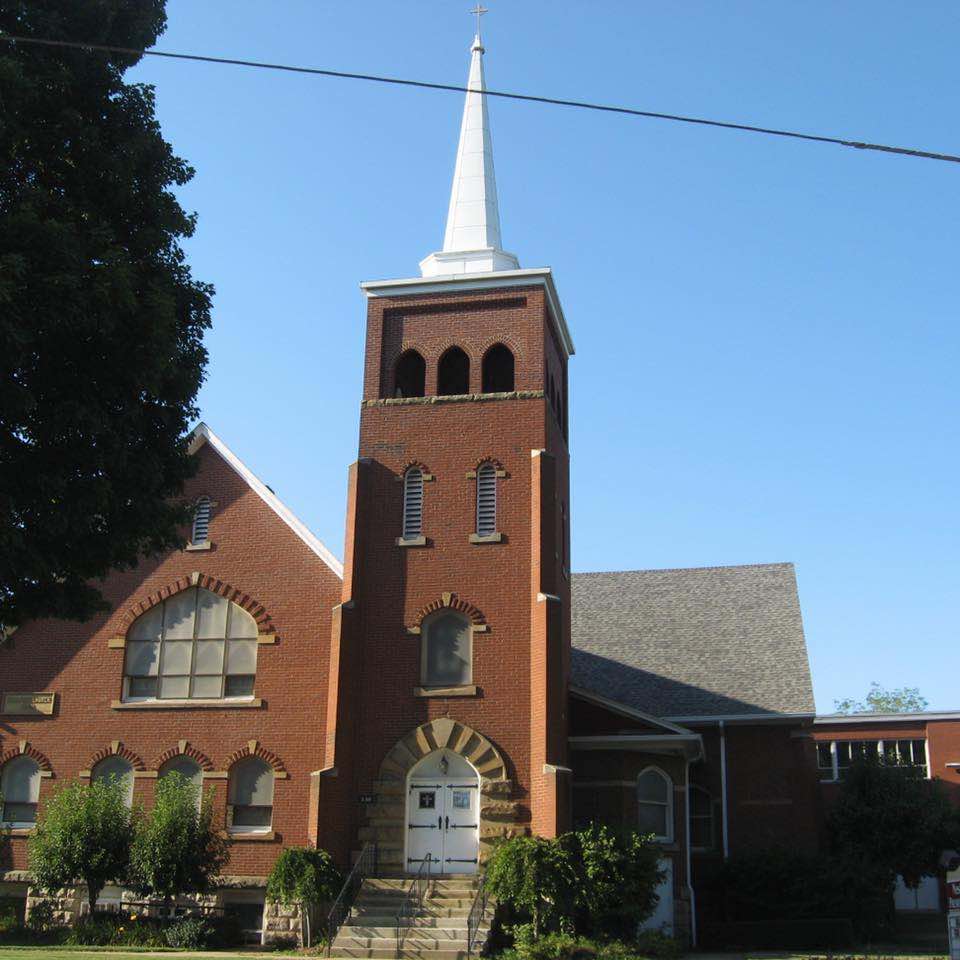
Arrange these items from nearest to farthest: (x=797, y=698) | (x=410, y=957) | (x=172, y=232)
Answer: (x=172, y=232) → (x=410, y=957) → (x=797, y=698)

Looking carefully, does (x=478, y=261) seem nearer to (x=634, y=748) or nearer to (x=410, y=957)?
(x=634, y=748)

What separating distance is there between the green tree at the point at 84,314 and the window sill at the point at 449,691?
11029 millimetres

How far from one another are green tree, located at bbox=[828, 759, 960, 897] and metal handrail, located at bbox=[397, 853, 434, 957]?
972 centimetres

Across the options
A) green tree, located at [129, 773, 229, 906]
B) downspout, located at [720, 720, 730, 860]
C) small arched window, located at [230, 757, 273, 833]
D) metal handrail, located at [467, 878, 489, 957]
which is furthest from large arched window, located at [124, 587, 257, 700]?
downspout, located at [720, 720, 730, 860]

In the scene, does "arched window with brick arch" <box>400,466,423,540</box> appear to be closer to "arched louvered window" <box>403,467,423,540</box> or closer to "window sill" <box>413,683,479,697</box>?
"arched louvered window" <box>403,467,423,540</box>

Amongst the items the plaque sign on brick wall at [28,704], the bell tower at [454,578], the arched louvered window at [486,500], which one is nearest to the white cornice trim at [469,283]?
the bell tower at [454,578]

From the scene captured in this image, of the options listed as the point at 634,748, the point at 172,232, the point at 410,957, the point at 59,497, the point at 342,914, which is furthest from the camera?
the point at 634,748

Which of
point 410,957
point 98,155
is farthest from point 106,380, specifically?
point 410,957

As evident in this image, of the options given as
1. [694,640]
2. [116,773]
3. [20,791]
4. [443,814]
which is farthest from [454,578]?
[694,640]

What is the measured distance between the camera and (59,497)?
51.5 ft

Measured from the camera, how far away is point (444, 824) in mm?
26828

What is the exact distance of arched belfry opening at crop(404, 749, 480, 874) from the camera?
87.2 ft

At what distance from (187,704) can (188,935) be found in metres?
5.92

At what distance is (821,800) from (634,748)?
10.3 meters
